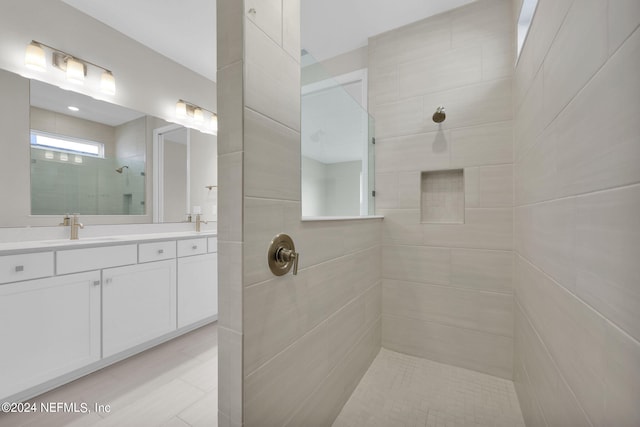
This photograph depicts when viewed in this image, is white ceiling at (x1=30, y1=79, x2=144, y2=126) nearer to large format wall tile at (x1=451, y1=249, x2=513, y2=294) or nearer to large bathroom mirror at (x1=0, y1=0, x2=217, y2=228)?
large bathroom mirror at (x1=0, y1=0, x2=217, y2=228)

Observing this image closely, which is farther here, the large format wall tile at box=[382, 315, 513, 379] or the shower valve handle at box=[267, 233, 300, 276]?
the large format wall tile at box=[382, 315, 513, 379]

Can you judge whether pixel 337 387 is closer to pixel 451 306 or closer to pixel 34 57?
pixel 451 306

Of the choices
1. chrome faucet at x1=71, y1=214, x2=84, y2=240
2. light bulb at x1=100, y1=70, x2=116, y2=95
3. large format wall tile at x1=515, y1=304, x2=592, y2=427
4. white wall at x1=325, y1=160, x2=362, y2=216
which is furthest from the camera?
light bulb at x1=100, y1=70, x2=116, y2=95

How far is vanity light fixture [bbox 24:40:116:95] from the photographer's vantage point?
5.86 feet

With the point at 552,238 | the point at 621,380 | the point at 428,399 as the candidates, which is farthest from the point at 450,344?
the point at 621,380

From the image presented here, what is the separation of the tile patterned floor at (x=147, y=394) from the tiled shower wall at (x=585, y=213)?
5.08 feet

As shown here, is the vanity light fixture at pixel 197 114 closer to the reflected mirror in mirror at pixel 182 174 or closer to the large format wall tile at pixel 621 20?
the reflected mirror in mirror at pixel 182 174

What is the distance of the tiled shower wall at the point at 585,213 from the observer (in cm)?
47

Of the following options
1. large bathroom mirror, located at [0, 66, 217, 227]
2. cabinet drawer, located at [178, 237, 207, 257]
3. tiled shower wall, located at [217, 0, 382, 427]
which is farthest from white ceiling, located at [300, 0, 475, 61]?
cabinet drawer, located at [178, 237, 207, 257]

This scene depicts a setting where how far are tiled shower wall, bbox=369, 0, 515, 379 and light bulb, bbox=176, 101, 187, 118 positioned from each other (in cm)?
206

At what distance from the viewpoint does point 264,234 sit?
0.83m

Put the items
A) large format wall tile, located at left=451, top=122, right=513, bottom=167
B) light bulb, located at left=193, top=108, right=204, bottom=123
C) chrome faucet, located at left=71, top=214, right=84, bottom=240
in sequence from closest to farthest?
large format wall tile, located at left=451, top=122, right=513, bottom=167 → chrome faucet, located at left=71, top=214, right=84, bottom=240 → light bulb, located at left=193, top=108, right=204, bottom=123

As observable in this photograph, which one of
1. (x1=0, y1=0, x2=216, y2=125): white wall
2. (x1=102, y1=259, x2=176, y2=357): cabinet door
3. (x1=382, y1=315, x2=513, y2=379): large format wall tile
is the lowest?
(x1=382, y1=315, x2=513, y2=379): large format wall tile

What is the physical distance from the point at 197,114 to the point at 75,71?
1.09 metres
